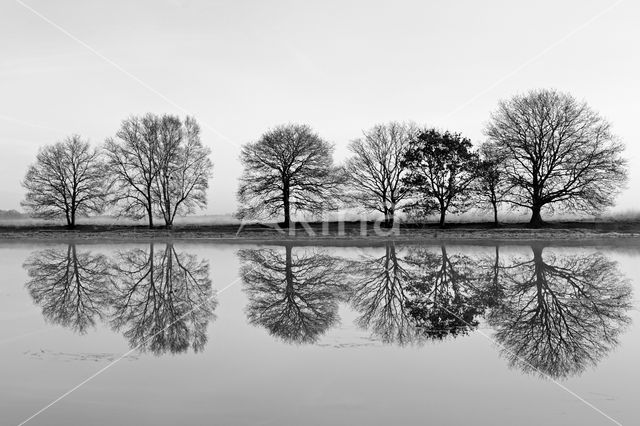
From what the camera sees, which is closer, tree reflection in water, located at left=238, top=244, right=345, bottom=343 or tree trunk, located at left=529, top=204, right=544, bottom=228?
tree reflection in water, located at left=238, top=244, right=345, bottom=343

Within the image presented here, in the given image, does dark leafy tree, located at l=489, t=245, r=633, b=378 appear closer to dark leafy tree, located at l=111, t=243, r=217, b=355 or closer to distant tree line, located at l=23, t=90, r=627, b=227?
dark leafy tree, located at l=111, t=243, r=217, b=355

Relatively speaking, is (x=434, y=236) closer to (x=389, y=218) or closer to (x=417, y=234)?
(x=417, y=234)

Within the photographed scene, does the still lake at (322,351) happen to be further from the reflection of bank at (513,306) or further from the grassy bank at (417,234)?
the grassy bank at (417,234)

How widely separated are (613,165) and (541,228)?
331 inches

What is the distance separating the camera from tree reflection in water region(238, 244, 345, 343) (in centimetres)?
742

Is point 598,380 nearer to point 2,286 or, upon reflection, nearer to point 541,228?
point 2,286

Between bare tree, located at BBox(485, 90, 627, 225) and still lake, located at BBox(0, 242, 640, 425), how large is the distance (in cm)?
3014

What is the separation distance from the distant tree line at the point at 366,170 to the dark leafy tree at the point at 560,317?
92.8ft

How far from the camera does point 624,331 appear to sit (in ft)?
23.4

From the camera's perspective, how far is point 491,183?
135 feet

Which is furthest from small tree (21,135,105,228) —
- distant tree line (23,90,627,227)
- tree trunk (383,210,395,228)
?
tree trunk (383,210,395,228)

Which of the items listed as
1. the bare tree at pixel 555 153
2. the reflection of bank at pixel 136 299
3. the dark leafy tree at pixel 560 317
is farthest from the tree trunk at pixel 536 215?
the reflection of bank at pixel 136 299

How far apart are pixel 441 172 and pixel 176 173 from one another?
2849cm

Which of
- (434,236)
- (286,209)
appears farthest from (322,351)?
(286,209)
